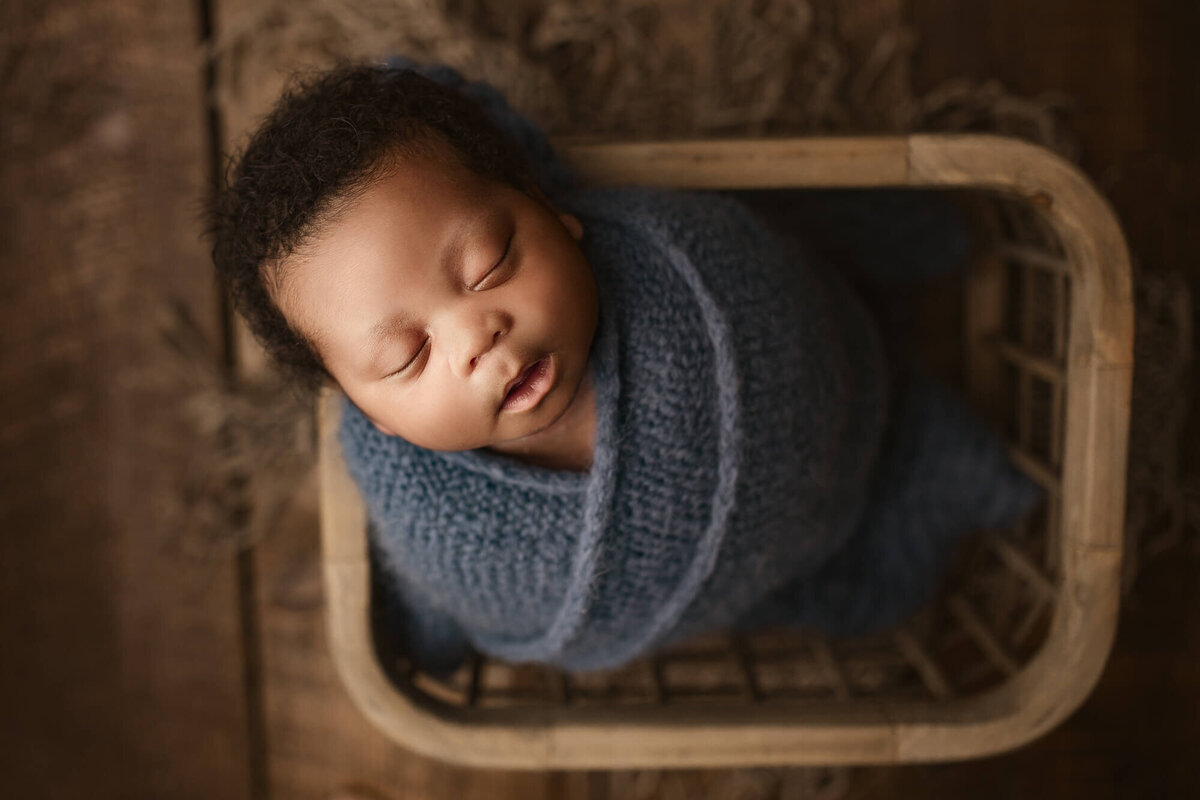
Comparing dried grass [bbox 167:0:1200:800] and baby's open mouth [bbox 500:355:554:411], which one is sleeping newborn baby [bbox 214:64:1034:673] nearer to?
baby's open mouth [bbox 500:355:554:411]

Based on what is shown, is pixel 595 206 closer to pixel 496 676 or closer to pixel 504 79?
pixel 504 79

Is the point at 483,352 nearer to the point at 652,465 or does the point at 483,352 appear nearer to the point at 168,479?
the point at 652,465

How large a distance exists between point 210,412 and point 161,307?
14cm

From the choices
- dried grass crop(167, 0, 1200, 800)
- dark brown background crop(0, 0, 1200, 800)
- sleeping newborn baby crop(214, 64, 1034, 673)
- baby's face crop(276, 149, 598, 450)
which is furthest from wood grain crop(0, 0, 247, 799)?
baby's face crop(276, 149, 598, 450)

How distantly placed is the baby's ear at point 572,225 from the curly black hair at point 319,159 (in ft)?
0.11

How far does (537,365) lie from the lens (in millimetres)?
588

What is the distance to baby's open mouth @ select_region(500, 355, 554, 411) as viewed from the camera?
23.0 inches

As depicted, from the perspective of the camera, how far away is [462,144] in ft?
1.90

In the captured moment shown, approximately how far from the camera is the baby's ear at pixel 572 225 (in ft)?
2.08

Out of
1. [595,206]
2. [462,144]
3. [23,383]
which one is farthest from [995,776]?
[23,383]

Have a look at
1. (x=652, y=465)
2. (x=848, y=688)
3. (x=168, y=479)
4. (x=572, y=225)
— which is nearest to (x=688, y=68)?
(x=572, y=225)

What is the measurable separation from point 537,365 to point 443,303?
77mm

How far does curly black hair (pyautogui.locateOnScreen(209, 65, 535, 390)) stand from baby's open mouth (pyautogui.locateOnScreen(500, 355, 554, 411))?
0.13 meters

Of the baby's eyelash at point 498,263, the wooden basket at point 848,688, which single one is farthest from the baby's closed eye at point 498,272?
the wooden basket at point 848,688
